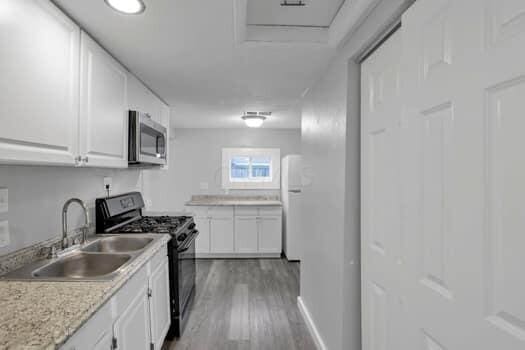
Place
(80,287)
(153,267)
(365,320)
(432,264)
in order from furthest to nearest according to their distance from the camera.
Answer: (153,267) < (365,320) < (80,287) < (432,264)

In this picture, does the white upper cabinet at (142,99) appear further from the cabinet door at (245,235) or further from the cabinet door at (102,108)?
the cabinet door at (245,235)

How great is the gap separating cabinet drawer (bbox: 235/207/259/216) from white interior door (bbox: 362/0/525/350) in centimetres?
339

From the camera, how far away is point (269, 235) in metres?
4.57

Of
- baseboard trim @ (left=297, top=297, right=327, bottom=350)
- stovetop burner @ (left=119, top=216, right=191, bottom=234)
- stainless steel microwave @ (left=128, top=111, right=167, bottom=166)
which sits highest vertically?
stainless steel microwave @ (left=128, top=111, right=167, bottom=166)

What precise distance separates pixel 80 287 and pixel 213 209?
3339mm

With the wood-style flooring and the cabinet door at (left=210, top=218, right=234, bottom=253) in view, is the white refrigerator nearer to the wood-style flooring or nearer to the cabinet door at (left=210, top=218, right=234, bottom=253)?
the wood-style flooring

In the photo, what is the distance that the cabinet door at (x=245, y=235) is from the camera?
453 centimetres

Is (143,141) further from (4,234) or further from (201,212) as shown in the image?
(201,212)

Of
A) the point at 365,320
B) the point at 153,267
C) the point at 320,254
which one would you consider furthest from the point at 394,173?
the point at 153,267

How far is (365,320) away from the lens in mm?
1571

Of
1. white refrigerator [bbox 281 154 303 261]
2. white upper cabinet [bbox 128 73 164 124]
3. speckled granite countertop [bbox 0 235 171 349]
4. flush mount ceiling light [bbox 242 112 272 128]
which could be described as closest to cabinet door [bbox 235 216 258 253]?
white refrigerator [bbox 281 154 303 261]

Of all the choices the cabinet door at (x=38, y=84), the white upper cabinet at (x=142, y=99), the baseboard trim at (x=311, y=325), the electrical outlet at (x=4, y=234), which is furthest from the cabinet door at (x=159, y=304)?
the white upper cabinet at (x=142, y=99)

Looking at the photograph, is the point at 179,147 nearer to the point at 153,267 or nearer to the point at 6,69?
the point at 153,267

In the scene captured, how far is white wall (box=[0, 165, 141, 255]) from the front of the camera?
143cm
